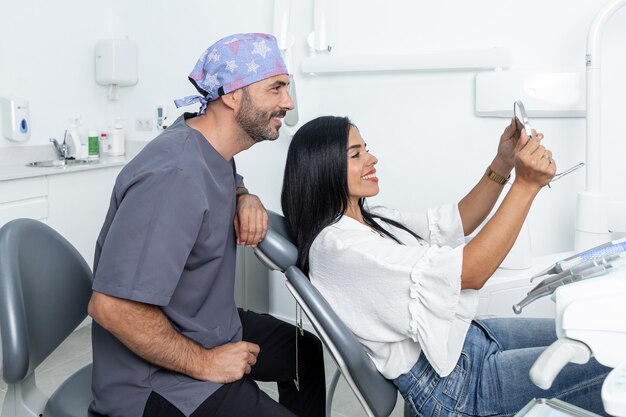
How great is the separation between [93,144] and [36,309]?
193cm

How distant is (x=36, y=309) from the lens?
3.55 ft

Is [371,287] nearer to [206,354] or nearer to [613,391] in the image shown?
[206,354]

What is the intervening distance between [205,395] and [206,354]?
0.08 m

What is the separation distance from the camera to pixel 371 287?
1.12m

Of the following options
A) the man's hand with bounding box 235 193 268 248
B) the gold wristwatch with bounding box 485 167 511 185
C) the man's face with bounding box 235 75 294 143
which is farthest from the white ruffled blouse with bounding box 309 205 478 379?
the gold wristwatch with bounding box 485 167 511 185

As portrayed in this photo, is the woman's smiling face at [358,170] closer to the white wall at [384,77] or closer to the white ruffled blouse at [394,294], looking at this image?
the white ruffled blouse at [394,294]

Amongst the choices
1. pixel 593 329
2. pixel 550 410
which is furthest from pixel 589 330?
pixel 550 410

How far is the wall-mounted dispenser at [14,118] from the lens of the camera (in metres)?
2.53

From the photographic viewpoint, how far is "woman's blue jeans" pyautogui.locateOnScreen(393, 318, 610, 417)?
101cm

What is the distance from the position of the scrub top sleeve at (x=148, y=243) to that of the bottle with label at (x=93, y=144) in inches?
78.0

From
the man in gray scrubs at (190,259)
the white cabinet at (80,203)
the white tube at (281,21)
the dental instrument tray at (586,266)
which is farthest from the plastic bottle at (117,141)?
the dental instrument tray at (586,266)

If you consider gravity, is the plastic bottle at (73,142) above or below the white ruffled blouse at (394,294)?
above

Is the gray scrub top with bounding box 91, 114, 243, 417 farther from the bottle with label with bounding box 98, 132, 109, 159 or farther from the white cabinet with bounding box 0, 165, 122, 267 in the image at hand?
the bottle with label with bounding box 98, 132, 109, 159

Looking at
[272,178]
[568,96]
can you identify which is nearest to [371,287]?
[568,96]
